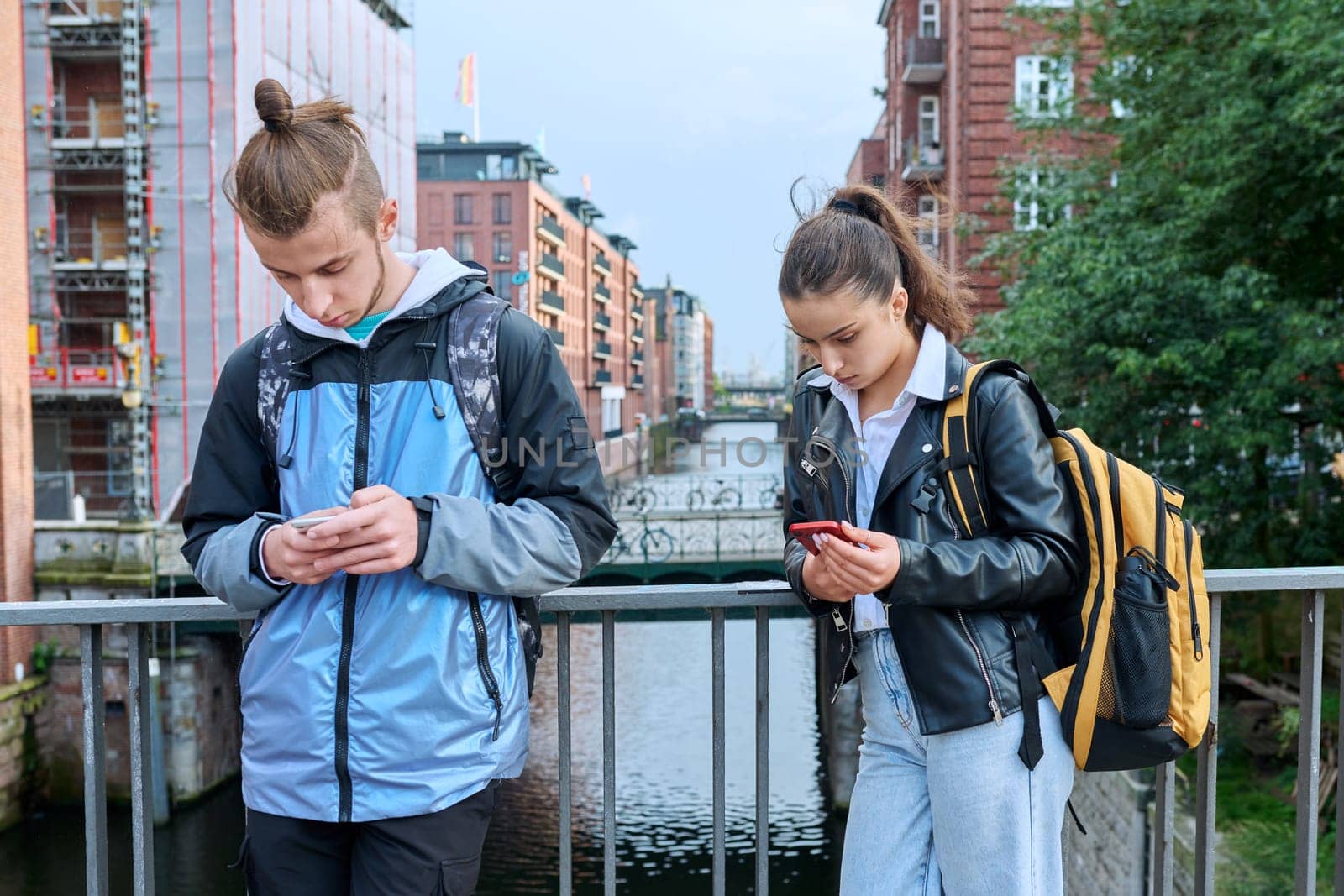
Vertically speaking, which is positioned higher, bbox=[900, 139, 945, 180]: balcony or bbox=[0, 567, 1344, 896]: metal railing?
bbox=[900, 139, 945, 180]: balcony

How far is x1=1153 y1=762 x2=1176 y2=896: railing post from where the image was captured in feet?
8.32

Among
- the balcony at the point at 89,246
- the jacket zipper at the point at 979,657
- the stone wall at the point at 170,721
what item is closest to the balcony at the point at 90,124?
the balcony at the point at 89,246

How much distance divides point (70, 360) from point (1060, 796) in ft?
102

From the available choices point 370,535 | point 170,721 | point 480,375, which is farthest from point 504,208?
point 370,535

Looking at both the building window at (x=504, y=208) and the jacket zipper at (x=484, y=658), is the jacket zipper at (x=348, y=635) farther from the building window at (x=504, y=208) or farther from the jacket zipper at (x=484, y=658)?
the building window at (x=504, y=208)

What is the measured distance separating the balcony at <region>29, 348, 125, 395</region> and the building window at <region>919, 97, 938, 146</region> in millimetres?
19993

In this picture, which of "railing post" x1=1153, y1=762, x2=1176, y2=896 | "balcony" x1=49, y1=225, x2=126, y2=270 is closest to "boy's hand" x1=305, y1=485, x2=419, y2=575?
"railing post" x1=1153, y1=762, x2=1176, y2=896

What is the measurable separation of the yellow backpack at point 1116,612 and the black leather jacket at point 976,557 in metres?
0.03

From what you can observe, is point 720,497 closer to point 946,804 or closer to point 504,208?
point 946,804

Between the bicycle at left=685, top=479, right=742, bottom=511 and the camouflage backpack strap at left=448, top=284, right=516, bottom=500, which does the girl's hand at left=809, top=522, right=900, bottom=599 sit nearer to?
the camouflage backpack strap at left=448, top=284, right=516, bottom=500

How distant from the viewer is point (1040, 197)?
15719 millimetres

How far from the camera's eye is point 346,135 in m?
1.83

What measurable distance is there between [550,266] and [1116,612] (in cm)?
5905

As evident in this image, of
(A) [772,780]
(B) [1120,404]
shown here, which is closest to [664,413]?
(A) [772,780]
